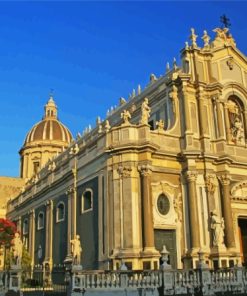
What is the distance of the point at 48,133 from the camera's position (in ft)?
212

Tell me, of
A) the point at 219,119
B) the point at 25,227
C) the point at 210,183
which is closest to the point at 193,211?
the point at 210,183

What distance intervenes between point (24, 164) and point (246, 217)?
133 feet

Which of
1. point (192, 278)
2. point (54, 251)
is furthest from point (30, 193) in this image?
point (192, 278)

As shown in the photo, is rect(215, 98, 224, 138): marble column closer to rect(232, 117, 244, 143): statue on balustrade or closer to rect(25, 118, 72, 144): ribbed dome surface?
rect(232, 117, 244, 143): statue on balustrade

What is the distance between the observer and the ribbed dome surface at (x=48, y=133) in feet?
211

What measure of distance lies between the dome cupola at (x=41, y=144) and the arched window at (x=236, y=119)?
32.5m

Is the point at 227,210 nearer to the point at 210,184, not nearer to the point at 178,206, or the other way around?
the point at 210,184

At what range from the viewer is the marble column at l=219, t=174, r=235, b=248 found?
27.6 metres

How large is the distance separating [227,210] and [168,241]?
14.3 feet

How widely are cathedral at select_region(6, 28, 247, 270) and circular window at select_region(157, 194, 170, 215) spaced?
6cm

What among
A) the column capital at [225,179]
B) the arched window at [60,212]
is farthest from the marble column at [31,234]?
the column capital at [225,179]

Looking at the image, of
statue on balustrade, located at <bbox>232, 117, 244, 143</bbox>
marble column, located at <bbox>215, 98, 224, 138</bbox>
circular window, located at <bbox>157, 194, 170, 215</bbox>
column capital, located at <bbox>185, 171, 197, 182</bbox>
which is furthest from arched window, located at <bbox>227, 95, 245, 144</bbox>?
circular window, located at <bbox>157, 194, 170, 215</bbox>

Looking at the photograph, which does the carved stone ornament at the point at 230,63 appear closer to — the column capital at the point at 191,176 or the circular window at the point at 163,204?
the column capital at the point at 191,176

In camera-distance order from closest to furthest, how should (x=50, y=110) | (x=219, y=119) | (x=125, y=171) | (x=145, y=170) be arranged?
(x=145, y=170)
(x=125, y=171)
(x=219, y=119)
(x=50, y=110)
